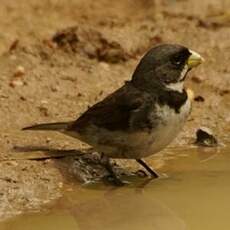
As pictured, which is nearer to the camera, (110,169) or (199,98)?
(110,169)

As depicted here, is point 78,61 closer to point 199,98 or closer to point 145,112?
point 199,98

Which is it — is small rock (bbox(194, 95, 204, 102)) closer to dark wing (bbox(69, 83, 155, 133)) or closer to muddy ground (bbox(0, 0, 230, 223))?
muddy ground (bbox(0, 0, 230, 223))

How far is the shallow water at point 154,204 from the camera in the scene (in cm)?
648

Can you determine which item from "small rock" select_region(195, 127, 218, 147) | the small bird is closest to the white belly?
the small bird

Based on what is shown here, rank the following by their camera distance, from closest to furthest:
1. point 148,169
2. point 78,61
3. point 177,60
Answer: point 177,60, point 148,169, point 78,61

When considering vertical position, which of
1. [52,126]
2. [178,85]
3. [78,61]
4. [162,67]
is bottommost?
[52,126]

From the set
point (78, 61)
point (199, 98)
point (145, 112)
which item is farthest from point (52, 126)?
point (78, 61)

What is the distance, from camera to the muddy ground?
7859 mm

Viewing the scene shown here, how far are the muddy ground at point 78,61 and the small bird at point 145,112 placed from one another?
1.15 feet

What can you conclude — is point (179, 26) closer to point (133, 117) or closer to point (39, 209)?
point (133, 117)

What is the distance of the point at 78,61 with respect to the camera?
31.3 feet

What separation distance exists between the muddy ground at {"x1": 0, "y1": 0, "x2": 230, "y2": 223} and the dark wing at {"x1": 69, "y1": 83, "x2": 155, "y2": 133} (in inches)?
14.9

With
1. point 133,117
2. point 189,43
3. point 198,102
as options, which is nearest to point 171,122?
point 133,117

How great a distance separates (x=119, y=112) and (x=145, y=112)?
0.23m
